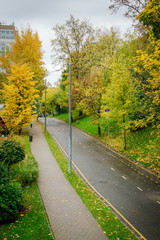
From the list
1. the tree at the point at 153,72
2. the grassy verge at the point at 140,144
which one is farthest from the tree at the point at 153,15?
the grassy verge at the point at 140,144

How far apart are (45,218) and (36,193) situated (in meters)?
2.70

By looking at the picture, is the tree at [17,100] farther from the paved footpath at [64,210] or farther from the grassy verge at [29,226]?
the grassy verge at [29,226]

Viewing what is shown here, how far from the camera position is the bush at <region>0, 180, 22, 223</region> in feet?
25.1

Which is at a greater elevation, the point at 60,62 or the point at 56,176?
the point at 60,62

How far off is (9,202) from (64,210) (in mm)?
2476

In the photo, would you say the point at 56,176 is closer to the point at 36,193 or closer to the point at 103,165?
the point at 36,193

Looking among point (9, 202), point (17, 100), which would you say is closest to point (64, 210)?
point (9, 202)

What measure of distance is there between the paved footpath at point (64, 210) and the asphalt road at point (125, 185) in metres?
1.76

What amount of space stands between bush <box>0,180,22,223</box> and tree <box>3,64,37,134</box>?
15886mm

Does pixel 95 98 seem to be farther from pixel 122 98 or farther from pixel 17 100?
pixel 17 100

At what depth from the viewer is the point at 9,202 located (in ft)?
26.1

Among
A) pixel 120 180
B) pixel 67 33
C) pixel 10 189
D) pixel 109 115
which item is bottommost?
pixel 120 180

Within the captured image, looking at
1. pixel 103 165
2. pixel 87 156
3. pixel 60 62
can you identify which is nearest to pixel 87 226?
pixel 103 165

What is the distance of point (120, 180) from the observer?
45.1 feet
